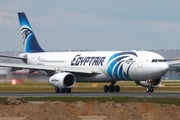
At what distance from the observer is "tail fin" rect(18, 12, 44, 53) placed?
71.1m

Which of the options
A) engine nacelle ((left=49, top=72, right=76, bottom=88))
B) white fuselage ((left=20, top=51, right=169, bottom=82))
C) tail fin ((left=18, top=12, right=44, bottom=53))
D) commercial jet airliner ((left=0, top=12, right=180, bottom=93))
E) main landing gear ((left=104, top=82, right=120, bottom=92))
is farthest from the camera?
tail fin ((left=18, top=12, right=44, bottom=53))

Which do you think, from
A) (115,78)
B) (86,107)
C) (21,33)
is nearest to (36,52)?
(21,33)

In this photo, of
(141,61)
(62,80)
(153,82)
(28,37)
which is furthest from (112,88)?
(28,37)

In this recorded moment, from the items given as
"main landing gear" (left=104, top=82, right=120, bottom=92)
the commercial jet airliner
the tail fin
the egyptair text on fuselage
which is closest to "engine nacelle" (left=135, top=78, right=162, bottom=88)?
the commercial jet airliner

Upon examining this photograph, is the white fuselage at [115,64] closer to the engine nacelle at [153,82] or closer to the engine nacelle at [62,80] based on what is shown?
the engine nacelle at [153,82]

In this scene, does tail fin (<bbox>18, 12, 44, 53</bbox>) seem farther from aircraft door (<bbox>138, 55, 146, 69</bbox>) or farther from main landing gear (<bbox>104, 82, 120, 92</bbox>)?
aircraft door (<bbox>138, 55, 146, 69</bbox>)

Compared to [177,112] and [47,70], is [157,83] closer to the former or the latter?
[47,70]

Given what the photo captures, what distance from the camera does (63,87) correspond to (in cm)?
5844

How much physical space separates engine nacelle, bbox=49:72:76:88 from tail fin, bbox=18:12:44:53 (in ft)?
39.6

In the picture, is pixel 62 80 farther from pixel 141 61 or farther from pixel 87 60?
pixel 141 61

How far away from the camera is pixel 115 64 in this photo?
59.3 metres

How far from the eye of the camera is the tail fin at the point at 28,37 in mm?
71125

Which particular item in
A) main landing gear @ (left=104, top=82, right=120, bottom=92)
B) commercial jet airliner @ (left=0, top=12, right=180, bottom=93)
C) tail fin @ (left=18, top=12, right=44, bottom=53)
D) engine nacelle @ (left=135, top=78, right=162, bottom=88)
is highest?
tail fin @ (left=18, top=12, right=44, bottom=53)

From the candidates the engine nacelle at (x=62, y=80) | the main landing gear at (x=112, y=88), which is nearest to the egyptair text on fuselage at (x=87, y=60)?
the main landing gear at (x=112, y=88)
